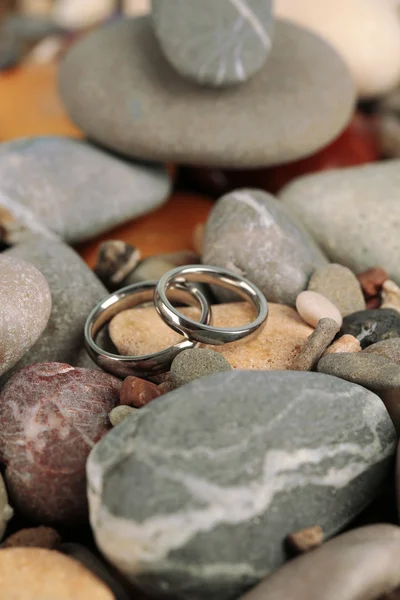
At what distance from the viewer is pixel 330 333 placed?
129 cm

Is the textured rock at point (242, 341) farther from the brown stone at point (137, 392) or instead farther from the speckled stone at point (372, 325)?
the brown stone at point (137, 392)

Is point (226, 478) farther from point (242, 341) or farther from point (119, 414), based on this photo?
point (242, 341)

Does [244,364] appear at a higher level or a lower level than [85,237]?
lower

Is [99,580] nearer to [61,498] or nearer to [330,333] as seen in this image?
[61,498]

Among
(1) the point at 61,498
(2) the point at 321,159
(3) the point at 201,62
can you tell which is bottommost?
(2) the point at 321,159

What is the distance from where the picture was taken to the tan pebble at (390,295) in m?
1.51

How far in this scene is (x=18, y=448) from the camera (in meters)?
1.09

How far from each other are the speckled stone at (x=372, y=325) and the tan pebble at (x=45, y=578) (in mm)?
752

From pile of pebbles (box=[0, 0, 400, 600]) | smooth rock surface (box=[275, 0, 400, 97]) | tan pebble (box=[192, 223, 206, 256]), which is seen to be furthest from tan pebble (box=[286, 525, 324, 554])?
smooth rock surface (box=[275, 0, 400, 97])

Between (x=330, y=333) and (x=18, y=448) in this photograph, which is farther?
(x=330, y=333)

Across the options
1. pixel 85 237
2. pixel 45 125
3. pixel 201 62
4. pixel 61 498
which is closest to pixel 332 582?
pixel 61 498

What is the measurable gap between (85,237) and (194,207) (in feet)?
1.51

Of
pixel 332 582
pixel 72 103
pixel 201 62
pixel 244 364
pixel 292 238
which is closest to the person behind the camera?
pixel 332 582

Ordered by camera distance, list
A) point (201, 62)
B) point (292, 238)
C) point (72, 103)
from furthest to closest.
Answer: point (72, 103), point (201, 62), point (292, 238)
